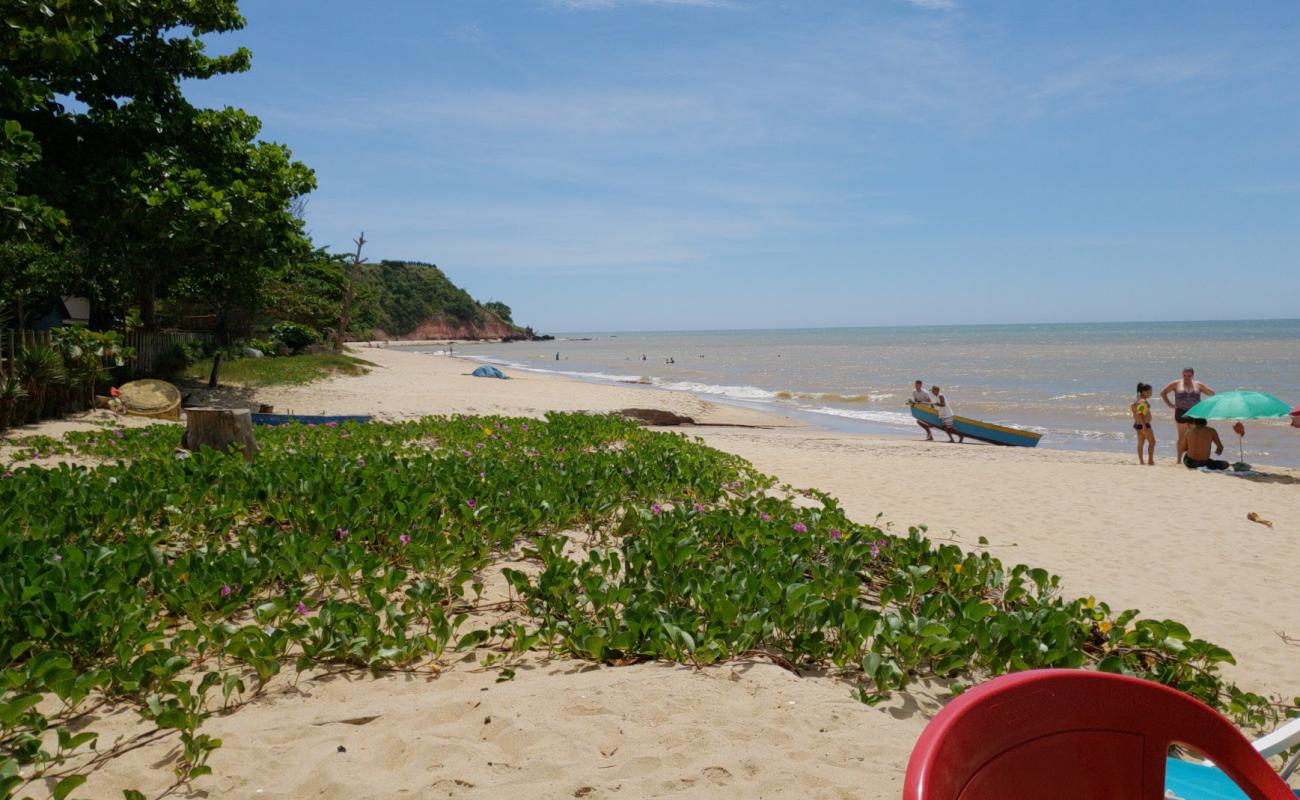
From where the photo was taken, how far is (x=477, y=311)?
464 ft

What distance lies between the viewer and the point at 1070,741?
161 centimetres

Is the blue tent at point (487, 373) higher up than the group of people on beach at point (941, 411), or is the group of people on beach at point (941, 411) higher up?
the blue tent at point (487, 373)

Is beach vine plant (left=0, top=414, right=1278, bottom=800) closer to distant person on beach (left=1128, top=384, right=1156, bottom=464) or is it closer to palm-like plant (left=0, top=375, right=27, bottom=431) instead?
palm-like plant (left=0, top=375, right=27, bottom=431)

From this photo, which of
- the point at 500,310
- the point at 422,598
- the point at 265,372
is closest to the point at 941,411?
the point at 422,598

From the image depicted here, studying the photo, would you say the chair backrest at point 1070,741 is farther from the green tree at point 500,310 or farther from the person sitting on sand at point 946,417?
the green tree at point 500,310

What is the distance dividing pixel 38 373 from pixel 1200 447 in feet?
64.5

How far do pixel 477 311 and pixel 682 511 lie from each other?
138777 mm

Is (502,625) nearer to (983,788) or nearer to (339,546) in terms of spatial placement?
(339,546)

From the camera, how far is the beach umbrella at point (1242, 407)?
13.3 m

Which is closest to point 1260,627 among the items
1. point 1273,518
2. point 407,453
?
point 1273,518

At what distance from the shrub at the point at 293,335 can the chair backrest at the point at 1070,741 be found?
37807 millimetres

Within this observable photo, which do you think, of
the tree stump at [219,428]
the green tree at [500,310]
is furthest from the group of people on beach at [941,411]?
the green tree at [500,310]

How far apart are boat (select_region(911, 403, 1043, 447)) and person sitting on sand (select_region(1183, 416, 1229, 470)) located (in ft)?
16.6

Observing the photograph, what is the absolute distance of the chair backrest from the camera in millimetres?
1451
